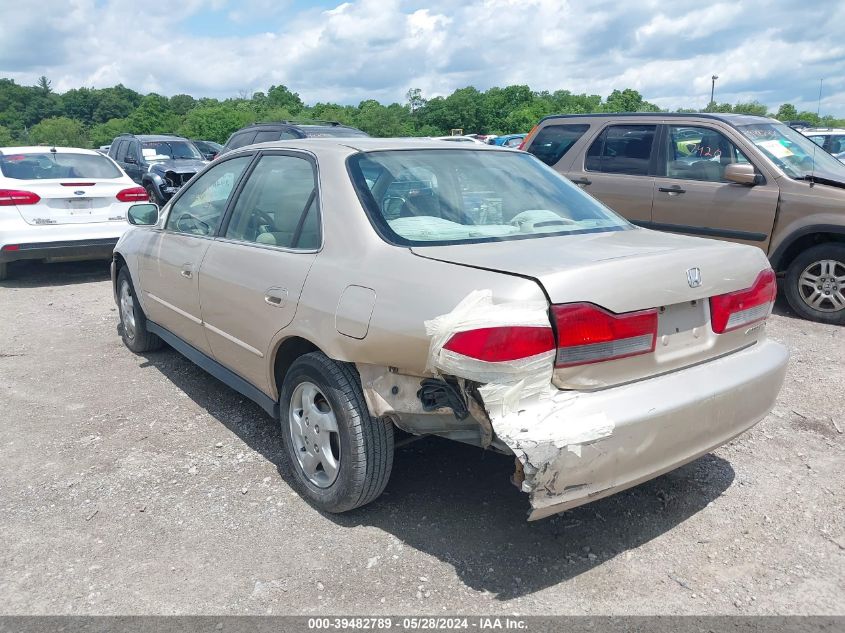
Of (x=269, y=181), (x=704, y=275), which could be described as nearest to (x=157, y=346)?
(x=269, y=181)

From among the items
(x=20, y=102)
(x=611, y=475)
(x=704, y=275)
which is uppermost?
(x=20, y=102)

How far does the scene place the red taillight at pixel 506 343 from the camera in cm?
252

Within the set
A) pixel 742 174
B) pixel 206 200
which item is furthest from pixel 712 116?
pixel 206 200

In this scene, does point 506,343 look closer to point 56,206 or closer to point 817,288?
point 817,288

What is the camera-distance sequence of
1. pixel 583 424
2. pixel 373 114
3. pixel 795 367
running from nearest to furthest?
pixel 583 424 < pixel 795 367 < pixel 373 114

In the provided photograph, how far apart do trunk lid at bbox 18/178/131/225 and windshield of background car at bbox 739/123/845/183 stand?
7.16 metres

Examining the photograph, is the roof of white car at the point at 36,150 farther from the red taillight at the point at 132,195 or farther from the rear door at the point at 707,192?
the rear door at the point at 707,192

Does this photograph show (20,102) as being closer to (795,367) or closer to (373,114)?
(373,114)

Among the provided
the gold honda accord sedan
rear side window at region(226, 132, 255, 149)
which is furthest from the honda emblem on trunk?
rear side window at region(226, 132, 255, 149)

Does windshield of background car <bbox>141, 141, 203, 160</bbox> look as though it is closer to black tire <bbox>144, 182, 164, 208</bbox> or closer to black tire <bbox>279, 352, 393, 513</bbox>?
black tire <bbox>144, 182, 164, 208</bbox>

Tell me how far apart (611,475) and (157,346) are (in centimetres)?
427

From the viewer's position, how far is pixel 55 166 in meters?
8.98

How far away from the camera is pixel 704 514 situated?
339 cm

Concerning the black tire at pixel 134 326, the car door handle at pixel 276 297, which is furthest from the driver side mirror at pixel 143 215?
the car door handle at pixel 276 297
